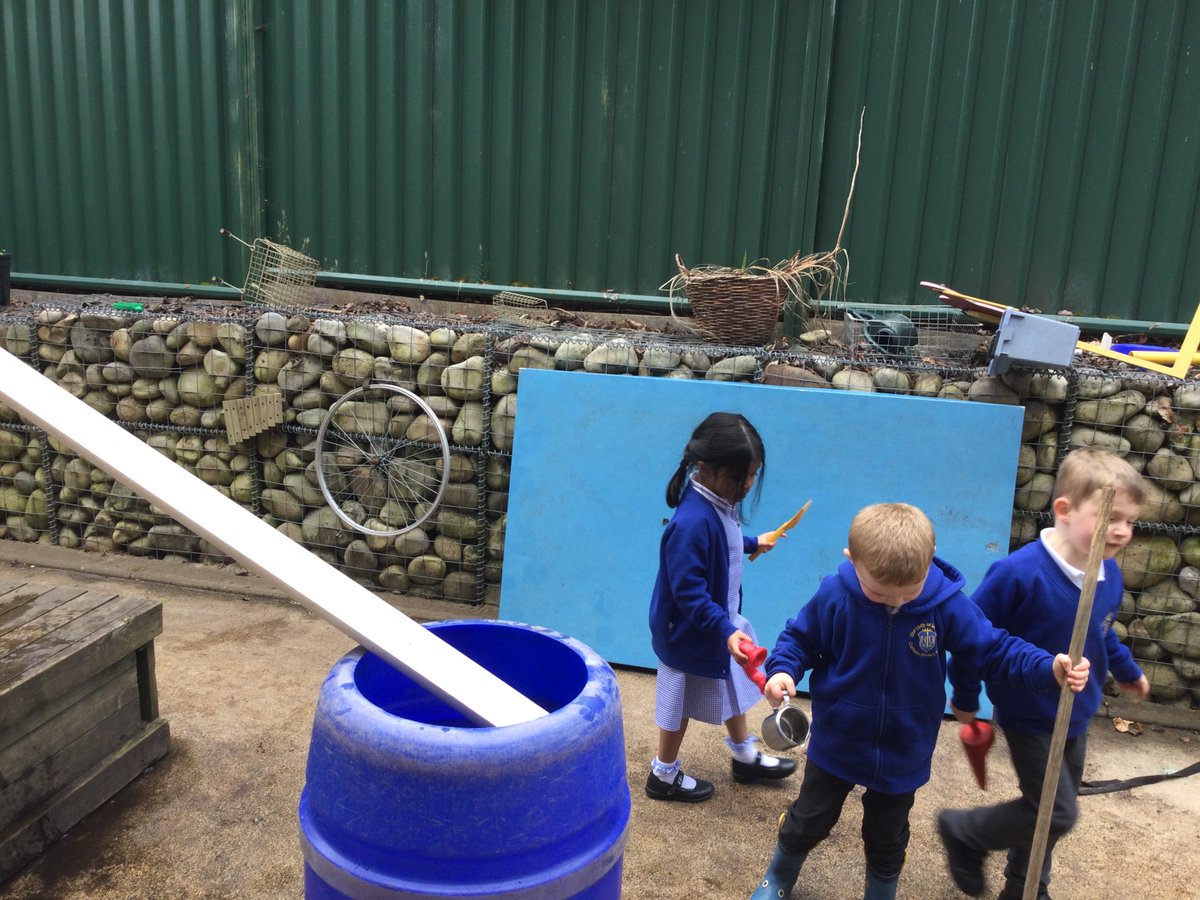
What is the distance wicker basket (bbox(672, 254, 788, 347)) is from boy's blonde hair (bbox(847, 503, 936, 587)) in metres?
2.70

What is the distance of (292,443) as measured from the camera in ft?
18.4

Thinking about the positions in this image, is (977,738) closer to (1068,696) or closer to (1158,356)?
(1068,696)

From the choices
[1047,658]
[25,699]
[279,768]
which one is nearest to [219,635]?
[279,768]

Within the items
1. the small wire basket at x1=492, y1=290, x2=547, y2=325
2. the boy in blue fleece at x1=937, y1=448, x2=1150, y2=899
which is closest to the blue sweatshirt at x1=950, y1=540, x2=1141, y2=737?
the boy in blue fleece at x1=937, y1=448, x2=1150, y2=899

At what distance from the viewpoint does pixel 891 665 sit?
254 cm

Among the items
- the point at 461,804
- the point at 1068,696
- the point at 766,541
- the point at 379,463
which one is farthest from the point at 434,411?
the point at 461,804

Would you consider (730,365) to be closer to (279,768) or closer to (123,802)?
Answer: (279,768)

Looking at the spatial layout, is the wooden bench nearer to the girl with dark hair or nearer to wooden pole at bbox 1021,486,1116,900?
the girl with dark hair

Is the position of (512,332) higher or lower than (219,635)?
higher

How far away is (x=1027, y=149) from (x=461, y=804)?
17.2 ft

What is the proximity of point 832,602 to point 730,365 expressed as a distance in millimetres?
2431

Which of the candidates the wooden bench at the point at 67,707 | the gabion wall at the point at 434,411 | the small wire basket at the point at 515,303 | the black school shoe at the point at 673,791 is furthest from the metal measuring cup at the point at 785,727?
the small wire basket at the point at 515,303

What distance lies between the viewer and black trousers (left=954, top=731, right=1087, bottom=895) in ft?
8.95

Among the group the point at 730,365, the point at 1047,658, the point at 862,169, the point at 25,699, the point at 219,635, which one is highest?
the point at 862,169
